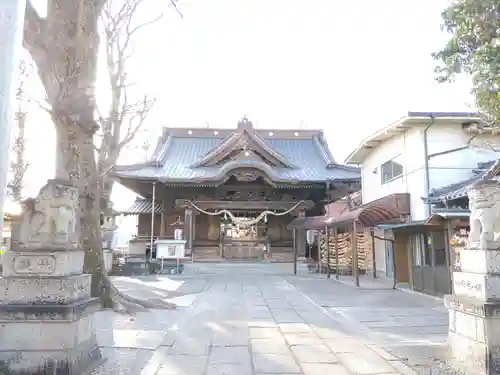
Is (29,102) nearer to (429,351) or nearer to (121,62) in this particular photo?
(121,62)

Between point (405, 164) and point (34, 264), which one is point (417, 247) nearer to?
point (405, 164)

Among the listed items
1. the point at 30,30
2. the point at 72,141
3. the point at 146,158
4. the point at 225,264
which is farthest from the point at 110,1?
the point at 146,158

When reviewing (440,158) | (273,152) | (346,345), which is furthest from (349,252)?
(346,345)

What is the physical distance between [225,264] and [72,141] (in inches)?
641

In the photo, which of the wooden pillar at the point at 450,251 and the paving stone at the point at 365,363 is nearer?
the paving stone at the point at 365,363

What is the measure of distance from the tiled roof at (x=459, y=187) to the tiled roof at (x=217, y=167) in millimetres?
10853

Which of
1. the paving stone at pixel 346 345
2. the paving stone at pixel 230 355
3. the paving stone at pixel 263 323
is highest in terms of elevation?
the paving stone at pixel 230 355

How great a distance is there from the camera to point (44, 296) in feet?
13.4

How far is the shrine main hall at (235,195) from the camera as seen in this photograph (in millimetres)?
23312

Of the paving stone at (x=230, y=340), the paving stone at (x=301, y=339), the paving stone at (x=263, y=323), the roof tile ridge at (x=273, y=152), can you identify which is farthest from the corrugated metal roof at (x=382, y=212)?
the roof tile ridge at (x=273, y=152)

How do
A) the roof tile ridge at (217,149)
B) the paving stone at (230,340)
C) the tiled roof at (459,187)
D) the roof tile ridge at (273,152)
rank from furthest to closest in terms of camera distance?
the roof tile ridge at (273,152), the roof tile ridge at (217,149), the tiled roof at (459,187), the paving stone at (230,340)

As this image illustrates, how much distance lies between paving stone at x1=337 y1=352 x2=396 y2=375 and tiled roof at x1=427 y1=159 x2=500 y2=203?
7234 millimetres

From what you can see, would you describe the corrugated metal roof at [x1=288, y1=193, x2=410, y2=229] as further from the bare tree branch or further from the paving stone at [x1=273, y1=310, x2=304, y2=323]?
the bare tree branch

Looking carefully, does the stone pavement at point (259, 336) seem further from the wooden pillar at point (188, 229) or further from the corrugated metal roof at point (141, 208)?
the corrugated metal roof at point (141, 208)
